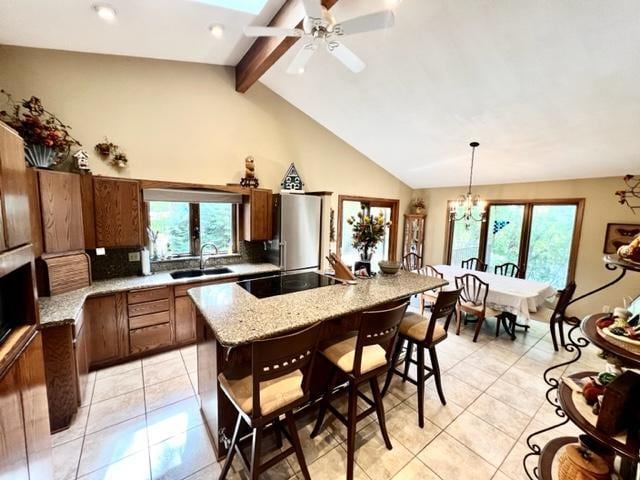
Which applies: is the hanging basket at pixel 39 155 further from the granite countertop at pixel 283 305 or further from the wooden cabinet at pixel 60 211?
the granite countertop at pixel 283 305

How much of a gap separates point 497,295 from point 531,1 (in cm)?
309

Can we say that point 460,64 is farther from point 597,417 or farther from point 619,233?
point 619,233

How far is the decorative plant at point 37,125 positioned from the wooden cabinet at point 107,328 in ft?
4.88

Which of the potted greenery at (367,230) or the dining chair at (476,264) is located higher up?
the potted greenery at (367,230)

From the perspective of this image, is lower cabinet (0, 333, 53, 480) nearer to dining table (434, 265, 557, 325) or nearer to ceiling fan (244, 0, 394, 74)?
ceiling fan (244, 0, 394, 74)

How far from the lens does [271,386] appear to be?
61.9 inches

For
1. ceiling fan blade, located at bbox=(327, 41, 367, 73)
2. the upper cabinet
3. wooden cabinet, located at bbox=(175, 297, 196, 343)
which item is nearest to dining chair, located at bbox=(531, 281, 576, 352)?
ceiling fan blade, located at bbox=(327, 41, 367, 73)

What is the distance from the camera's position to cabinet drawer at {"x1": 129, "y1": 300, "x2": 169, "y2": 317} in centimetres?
295

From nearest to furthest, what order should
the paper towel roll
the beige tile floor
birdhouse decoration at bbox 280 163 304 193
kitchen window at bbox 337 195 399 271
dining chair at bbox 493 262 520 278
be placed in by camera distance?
the beige tile floor
the paper towel roll
birdhouse decoration at bbox 280 163 304 193
dining chair at bbox 493 262 520 278
kitchen window at bbox 337 195 399 271

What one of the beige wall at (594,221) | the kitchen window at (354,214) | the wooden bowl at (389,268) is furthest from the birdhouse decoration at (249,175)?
the beige wall at (594,221)

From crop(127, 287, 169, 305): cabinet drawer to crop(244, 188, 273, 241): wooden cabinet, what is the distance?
1283 millimetres

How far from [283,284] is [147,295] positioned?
1639 mm

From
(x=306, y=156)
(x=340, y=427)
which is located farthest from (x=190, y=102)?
(x=340, y=427)

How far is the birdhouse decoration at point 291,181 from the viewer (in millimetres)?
4359
